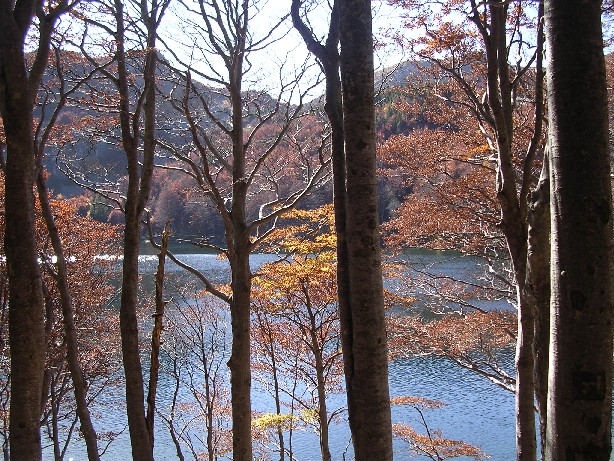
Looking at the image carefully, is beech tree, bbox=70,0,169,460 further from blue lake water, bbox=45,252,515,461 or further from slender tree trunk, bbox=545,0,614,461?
blue lake water, bbox=45,252,515,461

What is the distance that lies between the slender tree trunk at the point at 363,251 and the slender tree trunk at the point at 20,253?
1.85 metres

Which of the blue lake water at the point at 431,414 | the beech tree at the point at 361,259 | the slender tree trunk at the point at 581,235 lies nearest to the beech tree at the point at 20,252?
the beech tree at the point at 361,259

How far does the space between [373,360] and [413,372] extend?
14.6 meters

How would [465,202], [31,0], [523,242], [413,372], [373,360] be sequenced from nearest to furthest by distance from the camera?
1. [373,360]
2. [31,0]
3. [523,242]
4. [465,202]
5. [413,372]

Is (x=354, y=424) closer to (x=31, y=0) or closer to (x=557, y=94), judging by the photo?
(x=557, y=94)

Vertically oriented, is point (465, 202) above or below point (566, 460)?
above

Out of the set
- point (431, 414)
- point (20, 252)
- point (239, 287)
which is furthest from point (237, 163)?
point (431, 414)

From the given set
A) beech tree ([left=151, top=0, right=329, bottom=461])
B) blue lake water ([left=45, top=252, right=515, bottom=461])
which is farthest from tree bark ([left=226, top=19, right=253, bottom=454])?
blue lake water ([left=45, top=252, right=515, bottom=461])

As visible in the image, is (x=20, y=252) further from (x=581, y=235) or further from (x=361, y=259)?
(x=581, y=235)

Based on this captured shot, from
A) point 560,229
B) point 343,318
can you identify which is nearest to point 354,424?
point 343,318

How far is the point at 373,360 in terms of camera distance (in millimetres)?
2070

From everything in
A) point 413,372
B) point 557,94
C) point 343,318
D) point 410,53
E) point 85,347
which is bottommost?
point 413,372

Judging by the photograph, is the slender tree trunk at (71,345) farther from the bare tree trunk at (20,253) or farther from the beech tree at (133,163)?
the bare tree trunk at (20,253)

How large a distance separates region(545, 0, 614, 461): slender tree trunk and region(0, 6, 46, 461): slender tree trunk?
2.60 m
